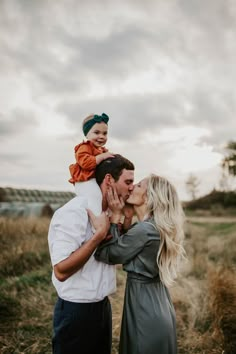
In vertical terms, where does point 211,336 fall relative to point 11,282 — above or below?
below

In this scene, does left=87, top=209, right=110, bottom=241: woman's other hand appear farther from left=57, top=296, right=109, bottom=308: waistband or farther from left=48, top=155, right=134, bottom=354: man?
left=57, top=296, right=109, bottom=308: waistband

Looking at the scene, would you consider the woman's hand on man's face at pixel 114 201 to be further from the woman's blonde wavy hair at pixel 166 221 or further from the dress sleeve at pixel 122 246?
the woman's blonde wavy hair at pixel 166 221

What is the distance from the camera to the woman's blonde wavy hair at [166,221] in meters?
2.92

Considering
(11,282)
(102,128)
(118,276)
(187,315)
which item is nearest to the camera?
(102,128)

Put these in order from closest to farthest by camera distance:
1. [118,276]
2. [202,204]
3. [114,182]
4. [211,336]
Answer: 1. [114,182]
2. [211,336]
3. [118,276]
4. [202,204]

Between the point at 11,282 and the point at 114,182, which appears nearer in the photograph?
the point at 114,182

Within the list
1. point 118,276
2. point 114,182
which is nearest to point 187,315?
point 118,276

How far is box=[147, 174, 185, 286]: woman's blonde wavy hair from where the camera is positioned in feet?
→ 9.59

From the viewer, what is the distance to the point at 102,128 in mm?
3605

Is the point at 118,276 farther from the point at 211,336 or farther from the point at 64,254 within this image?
the point at 64,254

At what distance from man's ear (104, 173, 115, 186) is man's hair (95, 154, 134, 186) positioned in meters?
0.02

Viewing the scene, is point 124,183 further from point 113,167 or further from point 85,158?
point 85,158

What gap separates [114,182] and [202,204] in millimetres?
41654

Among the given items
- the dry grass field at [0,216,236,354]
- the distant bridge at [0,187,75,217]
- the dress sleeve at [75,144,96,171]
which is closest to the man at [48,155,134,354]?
the dress sleeve at [75,144,96,171]
